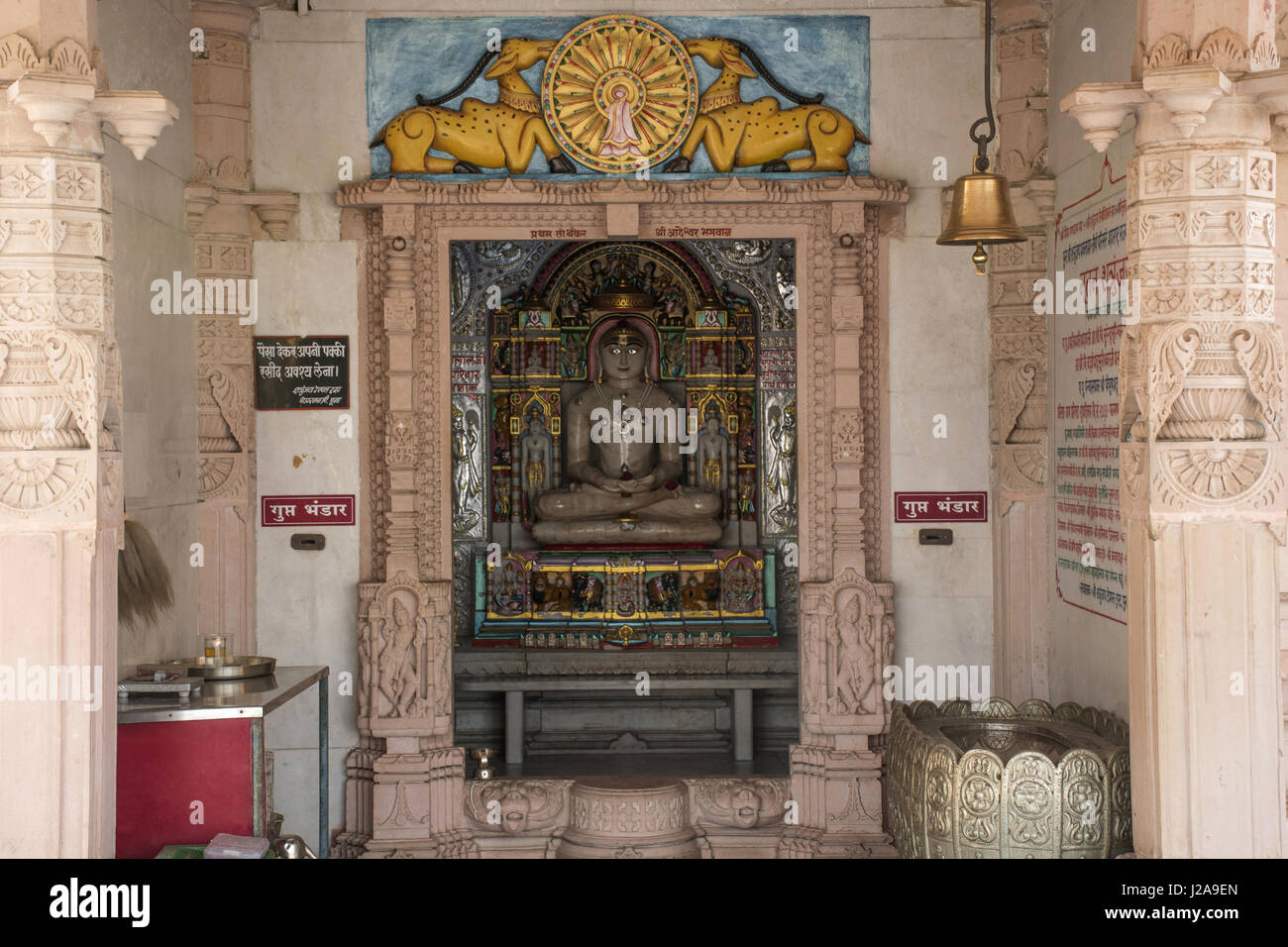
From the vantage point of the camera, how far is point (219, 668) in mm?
5191

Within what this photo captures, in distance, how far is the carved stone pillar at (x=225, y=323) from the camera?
629 centimetres

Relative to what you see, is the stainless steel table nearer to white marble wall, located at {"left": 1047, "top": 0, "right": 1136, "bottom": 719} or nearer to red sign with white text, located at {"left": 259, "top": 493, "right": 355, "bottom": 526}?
red sign with white text, located at {"left": 259, "top": 493, "right": 355, "bottom": 526}

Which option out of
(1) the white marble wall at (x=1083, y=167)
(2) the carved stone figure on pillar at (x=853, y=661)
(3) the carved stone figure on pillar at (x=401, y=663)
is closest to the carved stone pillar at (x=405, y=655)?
(3) the carved stone figure on pillar at (x=401, y=663)

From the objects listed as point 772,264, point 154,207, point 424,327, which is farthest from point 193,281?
point 772,264

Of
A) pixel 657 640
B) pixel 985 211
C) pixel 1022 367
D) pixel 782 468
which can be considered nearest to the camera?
pixel 985 211

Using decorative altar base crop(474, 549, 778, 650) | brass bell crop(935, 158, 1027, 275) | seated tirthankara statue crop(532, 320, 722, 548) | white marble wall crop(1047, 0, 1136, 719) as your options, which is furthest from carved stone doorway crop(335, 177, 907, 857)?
brass bell crop(935, 158, 1027, 275)

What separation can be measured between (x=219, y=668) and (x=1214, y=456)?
12.5 ft

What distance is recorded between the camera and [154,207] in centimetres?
576

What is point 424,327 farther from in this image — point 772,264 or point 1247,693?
point 1247,693

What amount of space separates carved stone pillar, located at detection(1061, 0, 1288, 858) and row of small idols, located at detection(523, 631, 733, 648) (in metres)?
3.72

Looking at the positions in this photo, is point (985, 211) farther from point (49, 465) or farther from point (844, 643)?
point (49, 465)

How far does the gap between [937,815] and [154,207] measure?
427 cm

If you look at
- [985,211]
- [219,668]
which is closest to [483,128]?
[985,211]

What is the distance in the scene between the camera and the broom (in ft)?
17.6
